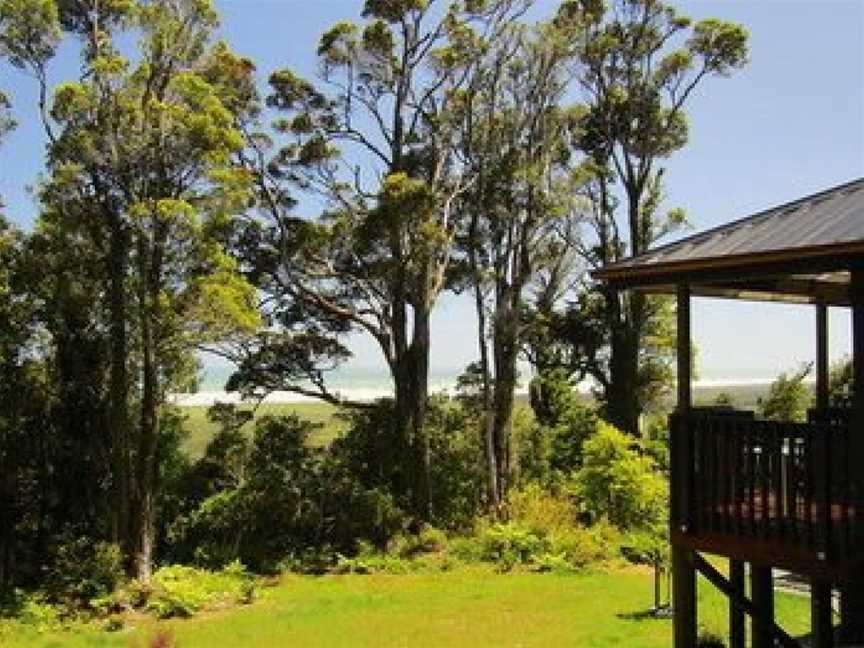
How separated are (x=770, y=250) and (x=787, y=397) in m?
18.3

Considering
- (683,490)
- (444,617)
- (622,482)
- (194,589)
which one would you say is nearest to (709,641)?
(683,490)

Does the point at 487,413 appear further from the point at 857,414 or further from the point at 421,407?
the point at 857,414

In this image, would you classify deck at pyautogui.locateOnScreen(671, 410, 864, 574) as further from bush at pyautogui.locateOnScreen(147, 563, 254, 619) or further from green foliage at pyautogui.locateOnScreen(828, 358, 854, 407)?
green foliage at pyautogui.locateOnScreen(828, 358, 854, 407)

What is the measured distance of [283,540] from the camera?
1953cm

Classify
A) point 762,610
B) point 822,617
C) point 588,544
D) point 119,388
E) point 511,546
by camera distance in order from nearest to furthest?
point 822,617
point 762,610
point 119,388
point 588,544
point 511,546

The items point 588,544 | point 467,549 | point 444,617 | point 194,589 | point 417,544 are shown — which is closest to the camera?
point 444,617

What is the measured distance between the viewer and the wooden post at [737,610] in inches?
331

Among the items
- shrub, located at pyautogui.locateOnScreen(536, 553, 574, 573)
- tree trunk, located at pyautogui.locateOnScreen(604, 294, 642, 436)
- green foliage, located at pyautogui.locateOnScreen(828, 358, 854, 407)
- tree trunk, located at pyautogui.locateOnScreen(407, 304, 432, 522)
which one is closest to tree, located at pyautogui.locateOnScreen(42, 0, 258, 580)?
tree trunk, located at pyautogui.locateOnScreen(407, 304, 432, 522)

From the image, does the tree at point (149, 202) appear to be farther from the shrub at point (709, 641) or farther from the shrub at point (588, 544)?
the shrub at point (709, 641)

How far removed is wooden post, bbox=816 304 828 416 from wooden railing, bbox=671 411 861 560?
196 cm

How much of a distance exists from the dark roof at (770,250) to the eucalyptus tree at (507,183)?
43.5 ft

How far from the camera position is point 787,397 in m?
24.1

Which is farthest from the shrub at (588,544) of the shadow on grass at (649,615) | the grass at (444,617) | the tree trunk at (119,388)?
the tree trunk at (119,388)

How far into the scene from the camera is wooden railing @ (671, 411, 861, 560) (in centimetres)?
678
